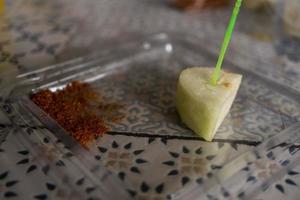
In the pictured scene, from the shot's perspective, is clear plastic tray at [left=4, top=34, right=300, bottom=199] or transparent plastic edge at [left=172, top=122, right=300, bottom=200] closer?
transparent plastic edge at [left=172, top=122, right=300, bottom=200]

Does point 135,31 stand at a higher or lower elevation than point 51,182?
higher

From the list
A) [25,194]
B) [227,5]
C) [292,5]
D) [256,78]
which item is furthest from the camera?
[227,5]

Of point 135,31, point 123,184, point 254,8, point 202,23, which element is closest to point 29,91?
point 123,184

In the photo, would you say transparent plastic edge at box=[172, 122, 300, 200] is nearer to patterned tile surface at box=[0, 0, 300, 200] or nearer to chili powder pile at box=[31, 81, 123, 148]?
patterned tile surface at box=[0, 0, 300, 200]

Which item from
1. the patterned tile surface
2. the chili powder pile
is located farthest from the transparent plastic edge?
the chili powder pile

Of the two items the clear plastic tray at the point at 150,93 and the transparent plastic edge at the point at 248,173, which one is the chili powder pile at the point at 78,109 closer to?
the clear plastic tray at the point at 150,93

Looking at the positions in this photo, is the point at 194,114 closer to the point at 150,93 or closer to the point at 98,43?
the point at 150,93

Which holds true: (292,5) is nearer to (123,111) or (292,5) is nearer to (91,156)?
(123,111)

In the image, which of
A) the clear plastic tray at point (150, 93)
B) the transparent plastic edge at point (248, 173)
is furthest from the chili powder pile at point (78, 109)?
the transparent plastic edge at point (248, 173)

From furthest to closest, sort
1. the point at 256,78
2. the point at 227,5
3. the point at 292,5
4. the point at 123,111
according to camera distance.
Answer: the point at 227,5 → the point at 292,5 → the point at 256,78 → the point at 123,111
